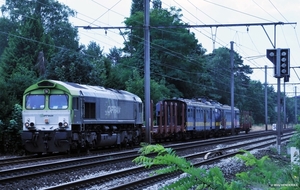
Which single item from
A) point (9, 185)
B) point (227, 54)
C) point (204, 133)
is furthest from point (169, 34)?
point (9, 185)

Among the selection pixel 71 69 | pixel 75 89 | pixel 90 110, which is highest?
pixel 71 69

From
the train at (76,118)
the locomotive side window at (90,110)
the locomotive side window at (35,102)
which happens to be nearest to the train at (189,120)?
the train at (76,118)

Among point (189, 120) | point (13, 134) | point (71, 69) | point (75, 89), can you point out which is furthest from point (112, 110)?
point (189, 120)

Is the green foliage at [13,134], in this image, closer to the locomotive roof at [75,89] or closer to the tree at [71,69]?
the locomotive roof at [75,89]

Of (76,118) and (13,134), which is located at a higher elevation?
(76,118)

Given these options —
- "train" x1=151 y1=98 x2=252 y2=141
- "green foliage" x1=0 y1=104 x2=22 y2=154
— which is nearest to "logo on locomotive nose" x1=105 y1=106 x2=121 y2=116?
"green foliage" x1=0 y1=104 x2=22 y2=154

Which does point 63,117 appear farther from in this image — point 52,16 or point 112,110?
point 52,16

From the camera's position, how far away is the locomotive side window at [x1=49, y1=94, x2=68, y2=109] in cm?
2275

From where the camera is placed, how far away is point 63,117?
22.5m

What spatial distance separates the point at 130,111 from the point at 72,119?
729 cm

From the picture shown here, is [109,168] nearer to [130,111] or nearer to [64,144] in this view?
[64,144]

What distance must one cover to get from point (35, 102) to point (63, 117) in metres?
1.57

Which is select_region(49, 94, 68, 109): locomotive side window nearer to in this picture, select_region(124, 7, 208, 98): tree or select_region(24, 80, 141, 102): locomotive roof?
select_region(24, 80, 141, 102): locomotive roof

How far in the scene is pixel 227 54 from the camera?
312 feet
